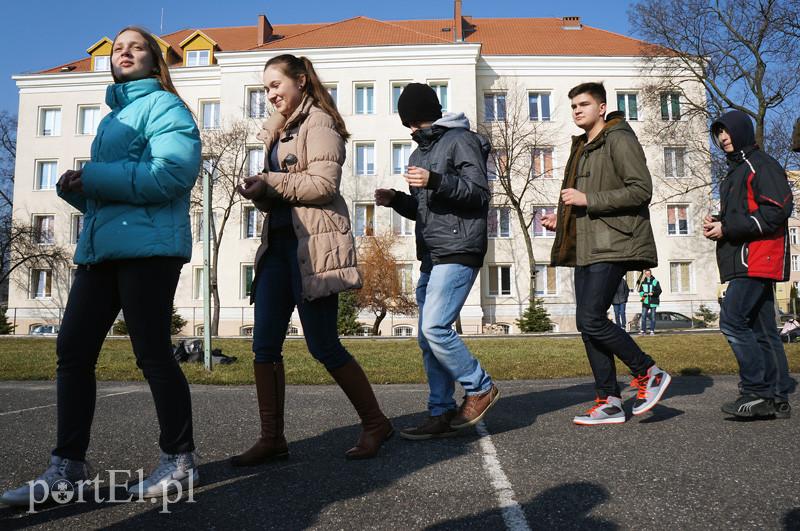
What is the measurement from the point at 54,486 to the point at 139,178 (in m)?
1.37

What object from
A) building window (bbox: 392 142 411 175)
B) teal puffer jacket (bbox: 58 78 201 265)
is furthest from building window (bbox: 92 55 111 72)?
teal puffer jacket (bbox: 58 78 201 265)

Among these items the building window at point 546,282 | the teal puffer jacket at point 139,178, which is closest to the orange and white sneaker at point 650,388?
the teal puffer jacket at point 139,178

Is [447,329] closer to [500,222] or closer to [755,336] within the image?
[755,336]

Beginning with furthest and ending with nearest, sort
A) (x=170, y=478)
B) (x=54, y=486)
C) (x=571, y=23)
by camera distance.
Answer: (x=571, y=23) → (x=170, y=478) → (x=54, y=486)

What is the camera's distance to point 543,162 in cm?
3744

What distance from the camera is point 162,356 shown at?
113 inches

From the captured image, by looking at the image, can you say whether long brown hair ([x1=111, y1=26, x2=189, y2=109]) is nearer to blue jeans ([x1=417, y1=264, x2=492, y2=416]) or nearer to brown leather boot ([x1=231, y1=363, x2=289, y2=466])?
brown leather boot ([x1=231, y1=363, x2=289, y2=466])

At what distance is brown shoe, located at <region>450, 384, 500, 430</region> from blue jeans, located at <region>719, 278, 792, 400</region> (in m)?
1.95

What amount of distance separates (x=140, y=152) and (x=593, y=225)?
291 centimetres

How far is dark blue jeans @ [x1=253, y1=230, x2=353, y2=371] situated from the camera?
3430 millimetres

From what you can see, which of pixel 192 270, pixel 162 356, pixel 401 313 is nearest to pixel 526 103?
pixel 401 313

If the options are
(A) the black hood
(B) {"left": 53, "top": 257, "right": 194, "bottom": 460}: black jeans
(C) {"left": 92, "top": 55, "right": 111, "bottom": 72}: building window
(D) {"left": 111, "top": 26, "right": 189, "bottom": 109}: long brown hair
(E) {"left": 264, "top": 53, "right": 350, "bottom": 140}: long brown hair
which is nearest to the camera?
(B) {"left": 53, "top": 257, "right": 194, "bottom": 460}: black jeans

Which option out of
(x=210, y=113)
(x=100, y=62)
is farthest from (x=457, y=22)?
(x=100, y=62)

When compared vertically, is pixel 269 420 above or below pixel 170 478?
above
